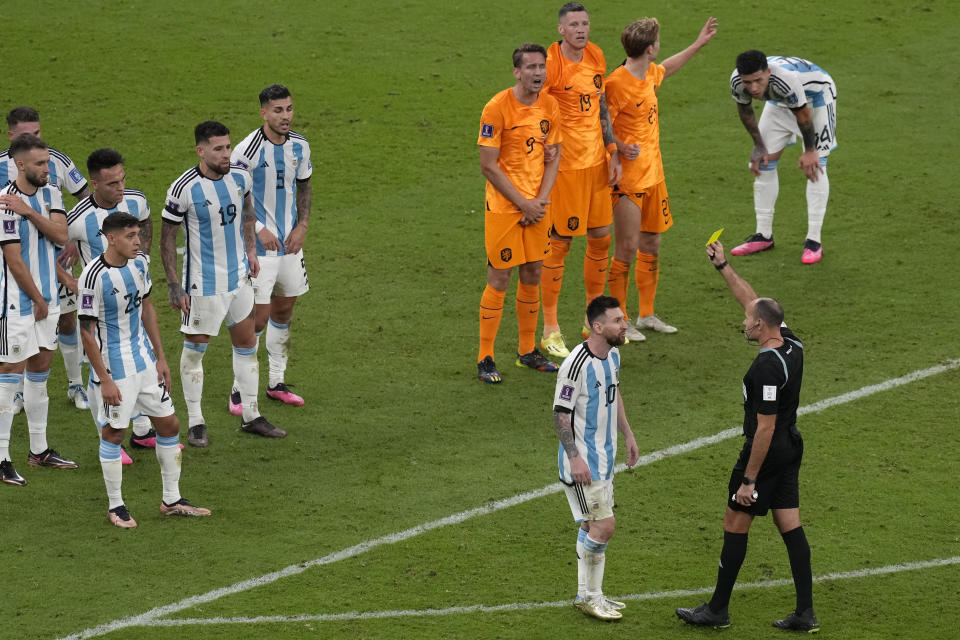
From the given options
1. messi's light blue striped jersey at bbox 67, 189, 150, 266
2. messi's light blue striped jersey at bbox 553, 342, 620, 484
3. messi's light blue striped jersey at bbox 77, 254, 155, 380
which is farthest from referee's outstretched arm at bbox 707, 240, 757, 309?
messi's light blue striped jersey at bbox 67, 189, 150, 266

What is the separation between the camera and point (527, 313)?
34.0 feet

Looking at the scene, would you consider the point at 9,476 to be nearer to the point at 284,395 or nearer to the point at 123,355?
the point at 123,355

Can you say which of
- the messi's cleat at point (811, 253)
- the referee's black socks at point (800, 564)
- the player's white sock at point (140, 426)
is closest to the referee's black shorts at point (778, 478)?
the referee's black socks at point (800, 564)

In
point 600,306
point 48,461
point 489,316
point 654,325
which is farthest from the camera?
point 654,325

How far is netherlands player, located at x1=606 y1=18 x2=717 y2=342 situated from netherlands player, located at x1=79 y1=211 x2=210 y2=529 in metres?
4.35

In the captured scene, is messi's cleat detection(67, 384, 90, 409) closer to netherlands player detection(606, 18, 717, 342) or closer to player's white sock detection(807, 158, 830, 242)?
netherlands player detection(606, 18, 717, 342)

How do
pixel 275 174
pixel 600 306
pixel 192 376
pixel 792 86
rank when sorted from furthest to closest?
pixel 792 86 < pixel 275 174 < pixel 192 376 < pixel 600 306

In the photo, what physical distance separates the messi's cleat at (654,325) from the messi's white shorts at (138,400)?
188 inches

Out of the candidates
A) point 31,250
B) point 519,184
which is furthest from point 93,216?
point 519,184

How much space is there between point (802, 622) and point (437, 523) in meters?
2.39

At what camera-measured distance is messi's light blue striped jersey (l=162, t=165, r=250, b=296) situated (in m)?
8.70

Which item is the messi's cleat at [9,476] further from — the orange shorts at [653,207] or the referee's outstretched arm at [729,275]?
the orange shorts at [653,207]

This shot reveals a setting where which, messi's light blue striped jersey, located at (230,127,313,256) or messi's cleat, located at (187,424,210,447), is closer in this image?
messi's cleat, located at (187,424,210,447)

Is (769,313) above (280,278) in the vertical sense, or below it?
above
